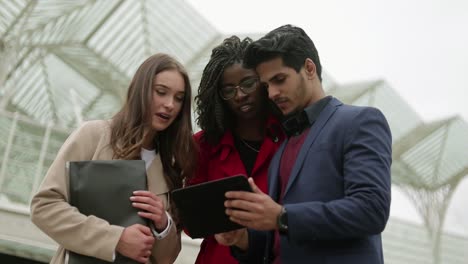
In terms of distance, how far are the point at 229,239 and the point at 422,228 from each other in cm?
2314

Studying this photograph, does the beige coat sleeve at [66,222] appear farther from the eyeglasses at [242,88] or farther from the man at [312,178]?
the eyeglasses at [242,88]

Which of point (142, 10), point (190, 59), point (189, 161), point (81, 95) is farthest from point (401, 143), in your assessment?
point (189, 161)

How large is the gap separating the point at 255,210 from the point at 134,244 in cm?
63

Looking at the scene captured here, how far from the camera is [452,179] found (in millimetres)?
26266

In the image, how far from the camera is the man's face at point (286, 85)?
208cm

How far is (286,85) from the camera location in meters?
2.08

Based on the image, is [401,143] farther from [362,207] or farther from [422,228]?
[362,207]

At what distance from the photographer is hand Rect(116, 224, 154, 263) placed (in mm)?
2125

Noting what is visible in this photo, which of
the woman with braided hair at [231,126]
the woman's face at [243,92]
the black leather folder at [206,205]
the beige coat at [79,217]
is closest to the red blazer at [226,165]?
the woman with braided hair at [231,126]

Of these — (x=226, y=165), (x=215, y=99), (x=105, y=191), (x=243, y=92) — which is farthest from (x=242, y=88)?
(x=105, y=191)

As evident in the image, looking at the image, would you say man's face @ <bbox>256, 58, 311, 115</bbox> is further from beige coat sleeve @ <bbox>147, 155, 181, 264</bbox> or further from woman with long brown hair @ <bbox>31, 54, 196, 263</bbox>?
beige coat sleeve @ <bbox>147, 155, 181, 264</bbox>

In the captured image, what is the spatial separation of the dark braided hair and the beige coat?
0.51 meters

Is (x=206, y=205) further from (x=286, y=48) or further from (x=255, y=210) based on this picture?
(x=286, y=48)

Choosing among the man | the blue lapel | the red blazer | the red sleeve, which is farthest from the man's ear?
the red sleeve
